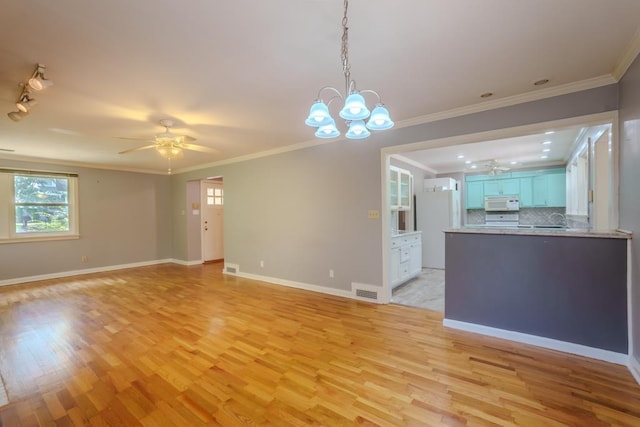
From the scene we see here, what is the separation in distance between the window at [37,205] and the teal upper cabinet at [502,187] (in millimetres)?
9748

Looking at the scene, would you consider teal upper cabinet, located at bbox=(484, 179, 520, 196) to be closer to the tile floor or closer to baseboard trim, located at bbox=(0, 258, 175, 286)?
the tile floor

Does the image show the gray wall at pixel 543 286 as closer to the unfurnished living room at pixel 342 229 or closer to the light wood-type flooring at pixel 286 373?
the unfurnished living room at pixel 342 229

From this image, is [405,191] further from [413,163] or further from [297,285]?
[297,285]

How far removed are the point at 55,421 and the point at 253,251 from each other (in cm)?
386

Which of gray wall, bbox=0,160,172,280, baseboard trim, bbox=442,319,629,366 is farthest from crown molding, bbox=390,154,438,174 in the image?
gray wall, bbox=0,160,172,280

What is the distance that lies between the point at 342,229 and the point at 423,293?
5.38ft

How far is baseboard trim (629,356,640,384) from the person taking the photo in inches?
82.8

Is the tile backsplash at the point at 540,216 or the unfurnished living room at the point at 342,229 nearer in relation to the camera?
the unfurnished living room at the point at 342,229

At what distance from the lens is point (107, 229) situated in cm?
662

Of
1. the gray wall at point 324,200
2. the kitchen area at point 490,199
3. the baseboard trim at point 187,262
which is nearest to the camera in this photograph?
the gray wall at point 324,200

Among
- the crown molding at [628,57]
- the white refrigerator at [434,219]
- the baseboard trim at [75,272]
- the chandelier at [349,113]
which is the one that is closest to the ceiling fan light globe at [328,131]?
the chandelier at [349,113]

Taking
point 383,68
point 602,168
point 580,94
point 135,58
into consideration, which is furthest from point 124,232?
point 602,168

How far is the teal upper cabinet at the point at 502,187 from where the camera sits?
6.81m

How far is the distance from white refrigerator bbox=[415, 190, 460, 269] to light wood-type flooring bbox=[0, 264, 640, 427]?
293 cm
